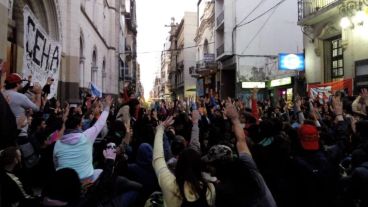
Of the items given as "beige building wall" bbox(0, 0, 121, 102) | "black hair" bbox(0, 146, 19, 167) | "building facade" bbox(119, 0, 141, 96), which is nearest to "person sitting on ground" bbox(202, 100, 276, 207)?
"black hair" bbox(0, 146, 19, 167)

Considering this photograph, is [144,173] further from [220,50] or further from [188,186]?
[220,50]

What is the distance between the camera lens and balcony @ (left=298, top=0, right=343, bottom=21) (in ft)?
56.0

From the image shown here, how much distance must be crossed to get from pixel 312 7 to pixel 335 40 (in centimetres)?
204

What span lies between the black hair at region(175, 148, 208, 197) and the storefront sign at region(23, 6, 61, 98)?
16.5ft

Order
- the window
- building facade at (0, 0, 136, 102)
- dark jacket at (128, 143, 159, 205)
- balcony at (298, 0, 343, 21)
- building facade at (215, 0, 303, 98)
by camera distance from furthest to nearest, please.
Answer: building facade at (215, 0, 303, 98) < the window < balcony at (298, 0, 343, 21) < building facade at (0, 0, 136, 102) < dark jacket at (128, 143, 159, 205)

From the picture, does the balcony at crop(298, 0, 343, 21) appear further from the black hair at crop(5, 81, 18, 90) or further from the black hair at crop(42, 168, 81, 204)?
the black hair at crop(42, 168, 81, 204)

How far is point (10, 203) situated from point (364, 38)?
14687mm

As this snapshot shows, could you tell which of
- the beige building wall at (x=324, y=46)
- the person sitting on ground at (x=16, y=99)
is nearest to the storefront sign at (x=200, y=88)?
the beige building wall at (x=324, y=46)

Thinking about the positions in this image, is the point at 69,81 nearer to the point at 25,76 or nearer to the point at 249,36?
the point at 25,76

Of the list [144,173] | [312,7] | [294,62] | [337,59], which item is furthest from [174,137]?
[294,62]

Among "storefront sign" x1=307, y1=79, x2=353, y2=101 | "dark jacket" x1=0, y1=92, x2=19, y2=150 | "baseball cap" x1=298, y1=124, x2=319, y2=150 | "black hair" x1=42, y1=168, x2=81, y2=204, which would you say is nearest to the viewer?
"dark jacket" x1=0, y1=92, x2=19, y2=150

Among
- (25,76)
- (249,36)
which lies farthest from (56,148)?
(249,36)

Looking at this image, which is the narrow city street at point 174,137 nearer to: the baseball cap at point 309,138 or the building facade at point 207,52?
the baseball cap at point 309,138

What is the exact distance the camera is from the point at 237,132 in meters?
3.60
